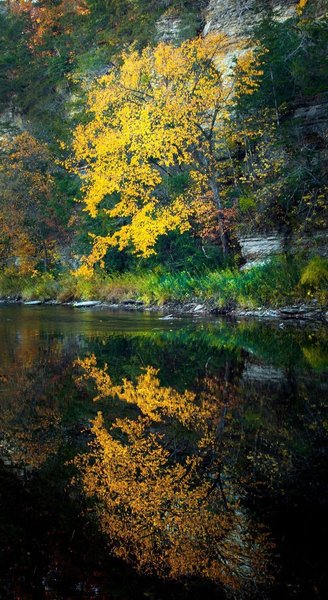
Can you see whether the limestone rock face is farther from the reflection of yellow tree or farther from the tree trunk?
the reflection of yellow tree

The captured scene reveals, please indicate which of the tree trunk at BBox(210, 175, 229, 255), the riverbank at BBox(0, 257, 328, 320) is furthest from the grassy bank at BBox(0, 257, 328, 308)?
the tree trunk at BBox(210, 175, 229, 255)

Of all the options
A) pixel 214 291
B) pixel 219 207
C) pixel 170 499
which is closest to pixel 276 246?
pixel 214 291

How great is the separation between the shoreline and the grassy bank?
20 centimetres

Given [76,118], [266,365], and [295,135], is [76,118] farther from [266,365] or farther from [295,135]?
[266,365]

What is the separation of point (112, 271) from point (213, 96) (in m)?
9.59

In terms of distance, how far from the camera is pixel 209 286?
762 inches

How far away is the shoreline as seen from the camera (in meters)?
14.8

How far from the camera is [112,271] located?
26.6 m

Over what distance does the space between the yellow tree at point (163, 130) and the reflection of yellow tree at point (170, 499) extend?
56.2ft

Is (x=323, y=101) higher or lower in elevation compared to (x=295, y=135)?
higher

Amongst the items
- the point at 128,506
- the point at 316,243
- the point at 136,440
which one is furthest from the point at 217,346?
the point at 316,243

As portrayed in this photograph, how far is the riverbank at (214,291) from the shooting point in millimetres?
15242

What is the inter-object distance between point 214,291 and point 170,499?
16343mm

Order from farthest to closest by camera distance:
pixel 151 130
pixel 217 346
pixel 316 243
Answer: pixel 151 130, pixel 316 243, pixel 217 346
